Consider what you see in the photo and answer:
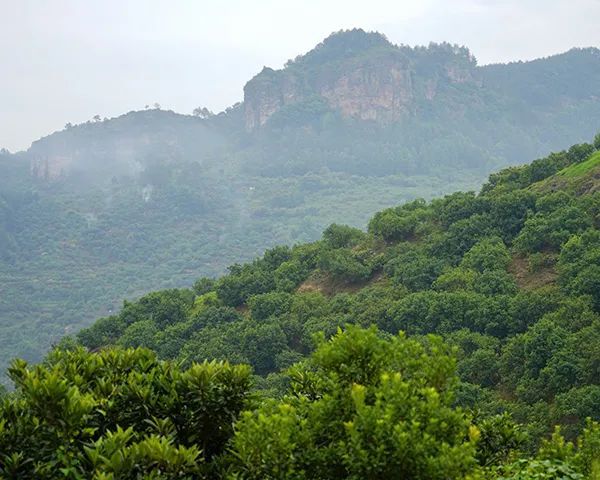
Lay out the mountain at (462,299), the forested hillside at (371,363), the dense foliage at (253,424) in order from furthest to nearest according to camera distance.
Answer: the mountain at (462,299)
the forested hillside at (371,363)
the dense foliage at (253,424)

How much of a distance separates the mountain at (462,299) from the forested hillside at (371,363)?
0.11 meters

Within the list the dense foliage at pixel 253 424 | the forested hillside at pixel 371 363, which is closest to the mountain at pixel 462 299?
the forested hillside at pixel 371 363

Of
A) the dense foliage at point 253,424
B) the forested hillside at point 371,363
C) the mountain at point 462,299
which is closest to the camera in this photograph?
the dense foliage at point 253,424

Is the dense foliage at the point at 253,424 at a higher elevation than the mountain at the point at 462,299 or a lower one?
higher

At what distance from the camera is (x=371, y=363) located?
758 cm

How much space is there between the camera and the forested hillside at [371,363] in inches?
276

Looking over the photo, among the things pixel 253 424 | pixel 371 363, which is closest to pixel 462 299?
pixel 371 363

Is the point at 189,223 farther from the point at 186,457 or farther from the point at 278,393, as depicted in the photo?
the point at 186,457

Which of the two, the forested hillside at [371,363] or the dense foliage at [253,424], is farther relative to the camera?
the forested hillside at [371,363]

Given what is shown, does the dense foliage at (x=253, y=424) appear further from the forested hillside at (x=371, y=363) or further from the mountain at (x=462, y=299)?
the mountain at (x=462, y=299)

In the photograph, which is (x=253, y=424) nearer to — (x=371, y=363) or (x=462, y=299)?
(x=371, y=363)

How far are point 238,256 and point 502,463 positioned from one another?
137 m

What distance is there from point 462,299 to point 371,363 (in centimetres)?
2634

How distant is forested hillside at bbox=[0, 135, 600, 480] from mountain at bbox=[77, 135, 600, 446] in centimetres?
11
